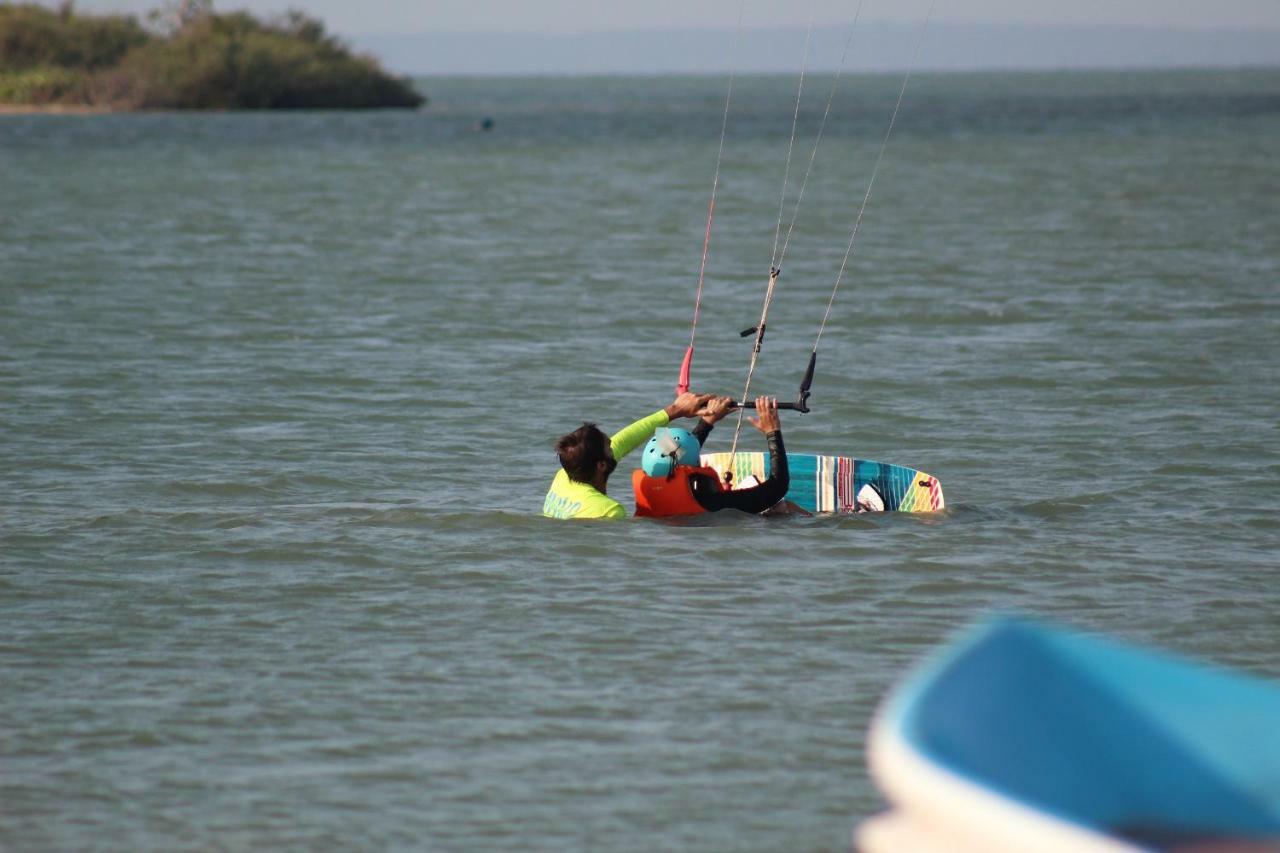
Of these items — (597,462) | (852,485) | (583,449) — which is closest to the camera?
(583,449)

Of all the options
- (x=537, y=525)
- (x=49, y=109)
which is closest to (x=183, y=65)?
(x=49, y=109)

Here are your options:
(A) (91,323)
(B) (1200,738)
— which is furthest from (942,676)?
(A) (91,323)

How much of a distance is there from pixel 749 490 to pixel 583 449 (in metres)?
1.02

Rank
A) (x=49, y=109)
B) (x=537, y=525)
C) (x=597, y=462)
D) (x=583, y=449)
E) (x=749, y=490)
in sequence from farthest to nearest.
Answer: (x=49, y=109)
(x=537, y=525)
(x=749, y=490)
(x=597, y=462)
(x=583, y=449)

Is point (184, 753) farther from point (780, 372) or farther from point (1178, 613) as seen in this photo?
point (780, 372)

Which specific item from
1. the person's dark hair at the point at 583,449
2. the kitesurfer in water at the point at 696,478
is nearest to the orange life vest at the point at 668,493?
the kitesurfer in water at the point at 696,478

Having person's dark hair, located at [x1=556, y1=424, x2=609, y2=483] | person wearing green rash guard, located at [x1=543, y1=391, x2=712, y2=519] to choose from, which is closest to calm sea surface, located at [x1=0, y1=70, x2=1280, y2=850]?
person wearing green rash guard, located at [x1=543, y1=391, x2=712, y2=519]

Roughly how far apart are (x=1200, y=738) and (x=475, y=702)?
3.31 metres

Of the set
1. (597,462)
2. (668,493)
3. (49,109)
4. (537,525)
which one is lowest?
(49,109)

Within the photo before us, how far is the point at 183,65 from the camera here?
96688 millimetres

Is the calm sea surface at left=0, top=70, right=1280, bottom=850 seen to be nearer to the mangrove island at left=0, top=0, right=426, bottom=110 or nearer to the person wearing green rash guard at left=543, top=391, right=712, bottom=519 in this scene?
the person wearing green rash guard at left=543, top=391, right=712, bottom=519

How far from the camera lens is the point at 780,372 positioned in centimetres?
1664

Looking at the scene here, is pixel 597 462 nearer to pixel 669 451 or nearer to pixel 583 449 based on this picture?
pixel 583 449

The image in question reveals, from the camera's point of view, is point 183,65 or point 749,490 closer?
point 749,490
